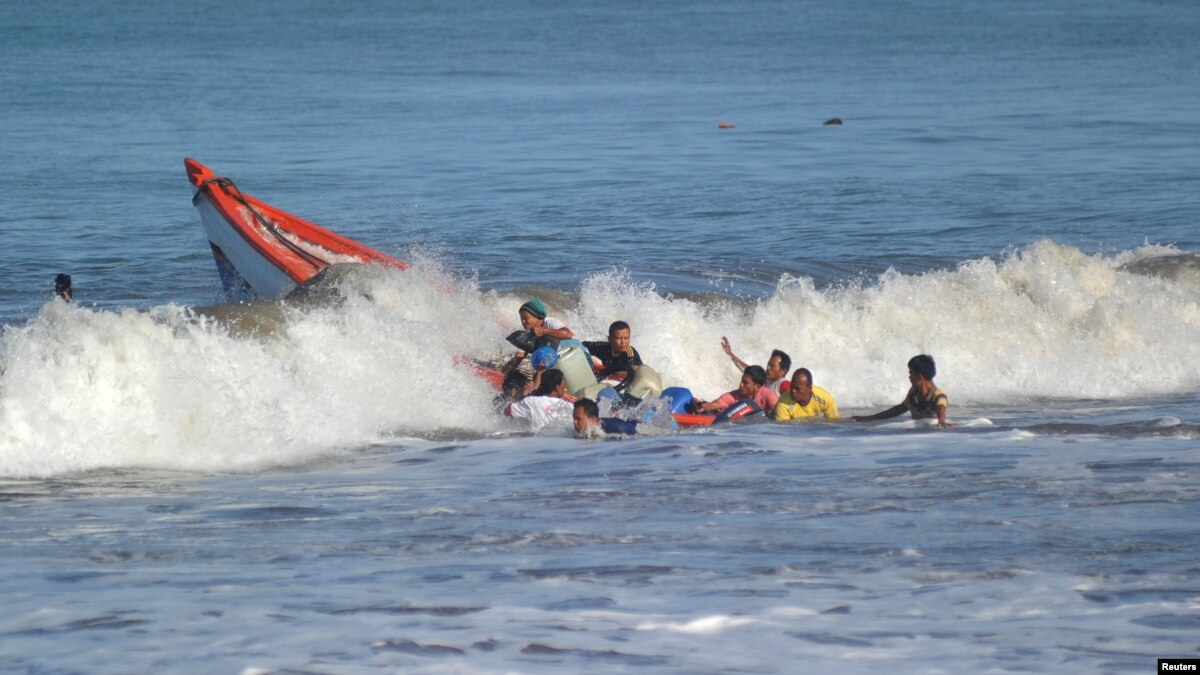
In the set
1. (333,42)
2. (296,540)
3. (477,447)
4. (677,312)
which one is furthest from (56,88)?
(296,540)

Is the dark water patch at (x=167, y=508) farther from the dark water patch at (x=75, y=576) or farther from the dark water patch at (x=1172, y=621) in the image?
the dark water patch at (x=1172, y=621)

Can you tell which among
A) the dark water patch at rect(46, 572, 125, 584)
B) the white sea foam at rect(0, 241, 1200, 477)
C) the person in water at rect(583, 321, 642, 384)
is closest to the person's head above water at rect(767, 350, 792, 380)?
the person in water at rect(583, 321, 642, 384)

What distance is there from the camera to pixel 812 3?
302ft

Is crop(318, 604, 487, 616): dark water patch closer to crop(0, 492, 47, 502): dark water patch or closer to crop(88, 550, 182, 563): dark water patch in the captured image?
crop(88, 550, 182, 563): dark water patch

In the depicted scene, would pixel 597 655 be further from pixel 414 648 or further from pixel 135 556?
pixel 135 556

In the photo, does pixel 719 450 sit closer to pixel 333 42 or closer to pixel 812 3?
pixel 333 42

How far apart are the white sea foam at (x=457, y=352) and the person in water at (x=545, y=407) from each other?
28cm

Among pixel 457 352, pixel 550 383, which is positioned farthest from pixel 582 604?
pixel 457 352

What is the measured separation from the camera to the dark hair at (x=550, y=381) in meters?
11.8

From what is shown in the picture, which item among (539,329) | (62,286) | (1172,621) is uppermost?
(62,286)

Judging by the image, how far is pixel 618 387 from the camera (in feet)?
40.9

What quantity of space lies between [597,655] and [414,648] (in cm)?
76

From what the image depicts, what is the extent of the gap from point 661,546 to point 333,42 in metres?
59.6

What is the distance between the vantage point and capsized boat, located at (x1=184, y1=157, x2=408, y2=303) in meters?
15.9
